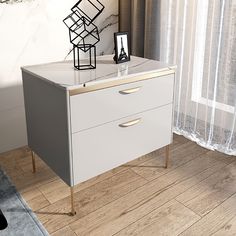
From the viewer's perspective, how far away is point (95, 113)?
1.48m

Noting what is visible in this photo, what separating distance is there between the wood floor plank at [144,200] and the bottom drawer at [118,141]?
21 cm

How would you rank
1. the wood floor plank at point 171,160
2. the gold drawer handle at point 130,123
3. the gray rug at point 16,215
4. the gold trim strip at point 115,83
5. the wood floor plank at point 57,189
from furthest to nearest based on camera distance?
the wood floor plank at point 171,160
the wood floor plank at point 57,189
the gold drawer handle at point 130,123
the gray rug at point 16,215
the gold trim strip at point 115,83

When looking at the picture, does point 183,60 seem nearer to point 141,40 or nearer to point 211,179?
point 141,40

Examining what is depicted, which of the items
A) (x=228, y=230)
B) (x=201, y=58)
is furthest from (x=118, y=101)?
(x=201, y=58)

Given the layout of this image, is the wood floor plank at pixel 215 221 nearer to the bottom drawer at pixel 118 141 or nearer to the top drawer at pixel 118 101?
the bottom drawer at pixel 118 141

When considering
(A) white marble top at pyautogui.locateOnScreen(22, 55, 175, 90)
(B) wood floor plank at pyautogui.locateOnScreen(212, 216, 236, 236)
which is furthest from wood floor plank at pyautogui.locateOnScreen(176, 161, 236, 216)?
(A) white marble top at pyautogui.locateOnScreen(22, 55, 175, 90)

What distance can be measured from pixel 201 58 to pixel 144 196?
1055mm

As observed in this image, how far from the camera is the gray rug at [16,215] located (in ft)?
4.88

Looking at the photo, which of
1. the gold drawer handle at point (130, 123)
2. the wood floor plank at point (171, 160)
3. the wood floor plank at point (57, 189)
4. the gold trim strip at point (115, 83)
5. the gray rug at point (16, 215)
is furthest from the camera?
the wood floor plank at point (171, 160)

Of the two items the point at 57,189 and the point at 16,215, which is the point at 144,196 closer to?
the point at 57,189

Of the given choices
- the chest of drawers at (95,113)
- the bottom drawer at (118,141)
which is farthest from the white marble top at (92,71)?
the bottom drawer at (118,141)

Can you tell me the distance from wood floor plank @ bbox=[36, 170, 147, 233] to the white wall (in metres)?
0.76

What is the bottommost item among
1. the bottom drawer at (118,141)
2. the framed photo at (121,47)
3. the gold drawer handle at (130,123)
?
the bottom drawer at (118,141)

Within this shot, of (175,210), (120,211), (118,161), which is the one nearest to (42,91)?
(118,161)
